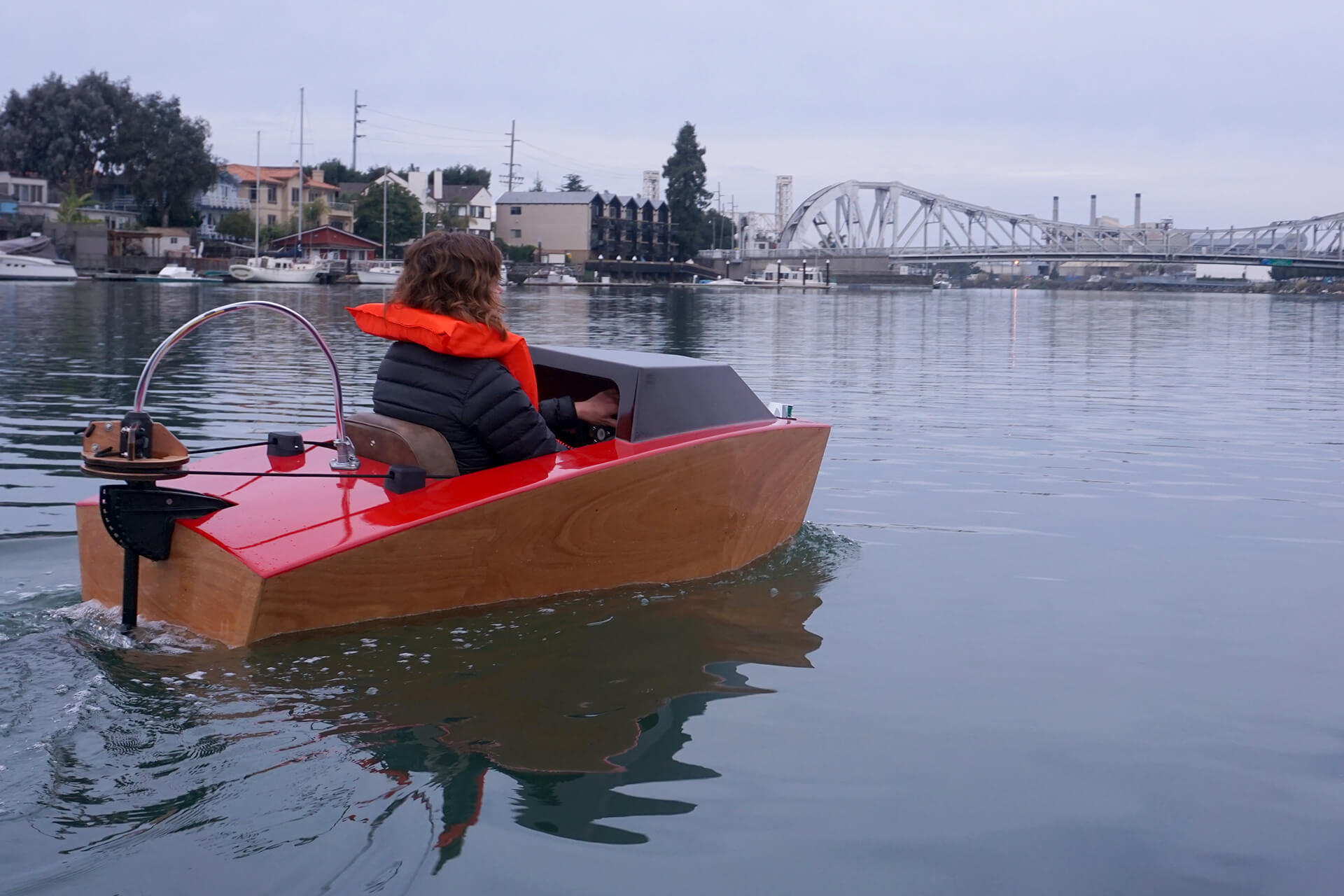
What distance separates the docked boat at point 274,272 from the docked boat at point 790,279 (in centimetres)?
4222

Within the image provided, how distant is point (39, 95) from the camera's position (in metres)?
68.1

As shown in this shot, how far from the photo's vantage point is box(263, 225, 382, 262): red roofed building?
230ft

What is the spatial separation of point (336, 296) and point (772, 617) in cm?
4235

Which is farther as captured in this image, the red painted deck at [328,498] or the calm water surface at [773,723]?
the red painted deck at [328,498]

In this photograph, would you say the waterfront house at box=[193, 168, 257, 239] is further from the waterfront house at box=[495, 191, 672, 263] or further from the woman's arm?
the woman's arm

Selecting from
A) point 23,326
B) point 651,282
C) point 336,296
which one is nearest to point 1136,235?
point 651,282

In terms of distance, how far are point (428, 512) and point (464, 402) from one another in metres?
0.54

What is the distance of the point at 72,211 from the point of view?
62.0 m

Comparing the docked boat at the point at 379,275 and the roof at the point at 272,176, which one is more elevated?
the roof at the point at 272,176

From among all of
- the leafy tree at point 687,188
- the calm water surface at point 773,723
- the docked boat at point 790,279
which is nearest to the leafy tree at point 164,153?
the docked boat at point 790,279

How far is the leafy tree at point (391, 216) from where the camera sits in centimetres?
7694

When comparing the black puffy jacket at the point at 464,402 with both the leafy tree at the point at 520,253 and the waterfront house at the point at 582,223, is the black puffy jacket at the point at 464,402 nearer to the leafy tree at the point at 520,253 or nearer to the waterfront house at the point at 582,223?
the leafy tree at the point at 520,253

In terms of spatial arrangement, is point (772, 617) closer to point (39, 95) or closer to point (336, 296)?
A: point (336, 296)

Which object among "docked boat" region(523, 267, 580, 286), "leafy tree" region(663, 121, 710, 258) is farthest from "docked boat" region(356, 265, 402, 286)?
"leafy tree" region(663, 121, 710, 258)
